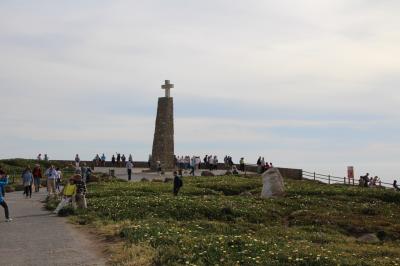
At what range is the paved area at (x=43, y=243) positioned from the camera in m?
15.0

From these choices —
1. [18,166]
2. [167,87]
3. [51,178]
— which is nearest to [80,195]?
[51,178]

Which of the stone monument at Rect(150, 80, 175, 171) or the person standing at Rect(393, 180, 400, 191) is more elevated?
the stone monument at Rect(150, 80, 175, 171)

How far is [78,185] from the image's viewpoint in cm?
2575

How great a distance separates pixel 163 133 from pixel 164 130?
38 centimetres

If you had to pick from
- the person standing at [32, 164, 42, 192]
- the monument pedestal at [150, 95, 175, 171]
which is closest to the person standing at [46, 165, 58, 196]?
the person standing at [32, 164, 42, 192]

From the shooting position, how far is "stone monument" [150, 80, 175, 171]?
6712 centimetres

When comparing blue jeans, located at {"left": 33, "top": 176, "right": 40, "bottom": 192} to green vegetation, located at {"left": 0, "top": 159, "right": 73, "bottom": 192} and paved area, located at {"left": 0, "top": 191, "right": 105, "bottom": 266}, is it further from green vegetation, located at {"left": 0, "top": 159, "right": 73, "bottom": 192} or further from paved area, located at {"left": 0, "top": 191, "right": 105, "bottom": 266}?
paved area, located at {"left": 0, "top": 191, "right": 105, "bottom": 266}

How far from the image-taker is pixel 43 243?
17.6 m

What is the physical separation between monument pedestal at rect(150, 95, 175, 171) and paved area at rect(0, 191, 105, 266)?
41.8 meters

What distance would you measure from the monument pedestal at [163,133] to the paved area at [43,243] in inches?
1645

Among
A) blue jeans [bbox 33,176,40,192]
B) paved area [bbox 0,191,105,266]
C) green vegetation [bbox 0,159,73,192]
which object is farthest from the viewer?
green vegetation [bbox 0,159,73,192]

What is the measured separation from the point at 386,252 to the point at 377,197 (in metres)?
21.2

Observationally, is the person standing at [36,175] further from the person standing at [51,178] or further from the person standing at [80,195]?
the person standing at [80,195]

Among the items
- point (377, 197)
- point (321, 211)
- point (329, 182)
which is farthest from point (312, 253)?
point (329, 182)
